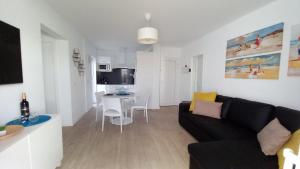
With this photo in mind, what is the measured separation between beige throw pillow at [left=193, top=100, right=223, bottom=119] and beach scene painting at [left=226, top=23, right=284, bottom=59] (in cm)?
116

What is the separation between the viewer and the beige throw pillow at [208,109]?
107 inches

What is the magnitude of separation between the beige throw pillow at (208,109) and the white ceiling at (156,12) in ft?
5.93

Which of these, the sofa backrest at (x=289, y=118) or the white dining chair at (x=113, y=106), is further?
the white dining chair at (x=113, y=106)

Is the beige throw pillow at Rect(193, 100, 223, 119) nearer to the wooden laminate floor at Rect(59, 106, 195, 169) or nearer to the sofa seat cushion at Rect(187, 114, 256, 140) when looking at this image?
the sofa seat cushion at Rect(187, 114, 256, 140)

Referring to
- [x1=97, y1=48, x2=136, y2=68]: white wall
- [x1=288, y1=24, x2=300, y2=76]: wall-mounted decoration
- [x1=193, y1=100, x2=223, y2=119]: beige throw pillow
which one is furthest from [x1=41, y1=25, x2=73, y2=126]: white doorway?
[x1=288, y1=24, x2=300, y2=76]: wall-mounted decoration

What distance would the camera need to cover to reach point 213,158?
4.70 feet

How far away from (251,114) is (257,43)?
1295mm

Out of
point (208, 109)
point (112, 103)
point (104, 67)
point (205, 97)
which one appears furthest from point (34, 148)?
point (104, 67)

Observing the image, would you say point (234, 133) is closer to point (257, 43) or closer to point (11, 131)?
point (257, 43)

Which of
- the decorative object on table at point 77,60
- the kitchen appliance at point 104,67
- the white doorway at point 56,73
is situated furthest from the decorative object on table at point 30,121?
the kitchen appliance at point 104,67

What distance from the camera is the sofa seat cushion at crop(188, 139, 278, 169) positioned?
1.33 m

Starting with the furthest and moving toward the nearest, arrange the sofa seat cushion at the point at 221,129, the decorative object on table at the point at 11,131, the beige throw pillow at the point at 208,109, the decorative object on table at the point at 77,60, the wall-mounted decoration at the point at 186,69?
1. the wall-mounted decoration at the point at 186,69
2. the decorative object on table at the point at 77,60
3. the beige throw pillow at the point at 208,109
4. the sofa seat cushion at the point at 221,129
5. the decorative object on table at the point at 11,131

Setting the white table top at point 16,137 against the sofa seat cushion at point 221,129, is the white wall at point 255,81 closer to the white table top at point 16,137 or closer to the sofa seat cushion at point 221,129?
the sofa seat cushion at point 221,129

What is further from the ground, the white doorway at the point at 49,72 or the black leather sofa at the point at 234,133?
the white doorway at the point at 49,72
